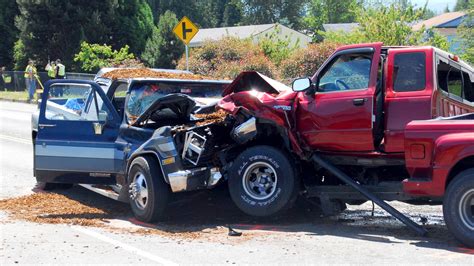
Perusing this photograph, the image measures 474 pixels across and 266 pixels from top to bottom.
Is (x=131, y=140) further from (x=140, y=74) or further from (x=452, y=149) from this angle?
(x=452, y=149)

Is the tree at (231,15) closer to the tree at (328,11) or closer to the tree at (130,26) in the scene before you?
the tree at (328,11)

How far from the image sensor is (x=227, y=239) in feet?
23.8

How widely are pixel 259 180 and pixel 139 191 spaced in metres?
1.53

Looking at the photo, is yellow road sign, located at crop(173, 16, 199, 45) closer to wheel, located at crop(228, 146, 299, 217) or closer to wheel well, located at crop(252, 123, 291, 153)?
wheel well, located at crop(252, 123, 291, 153)

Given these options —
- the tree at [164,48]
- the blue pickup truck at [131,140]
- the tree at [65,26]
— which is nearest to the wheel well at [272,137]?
the blue pickup truck at [131,140]

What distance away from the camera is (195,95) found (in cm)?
960

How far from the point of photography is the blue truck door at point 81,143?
8.95 m

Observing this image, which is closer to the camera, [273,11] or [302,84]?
[302,84]

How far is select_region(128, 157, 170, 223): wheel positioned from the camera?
802 centimetres

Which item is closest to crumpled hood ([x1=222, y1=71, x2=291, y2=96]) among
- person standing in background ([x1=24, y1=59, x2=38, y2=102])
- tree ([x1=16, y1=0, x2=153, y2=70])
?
person standing in background ([x1=24, y1=59, x2=38, y2=102])

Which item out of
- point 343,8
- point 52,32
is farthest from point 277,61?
point 343,8

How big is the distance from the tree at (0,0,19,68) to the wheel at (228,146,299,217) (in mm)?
43696

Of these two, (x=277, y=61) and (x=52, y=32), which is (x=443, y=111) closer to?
(x=277, y=61)

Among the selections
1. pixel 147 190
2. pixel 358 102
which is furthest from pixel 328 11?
pixel 358 102
